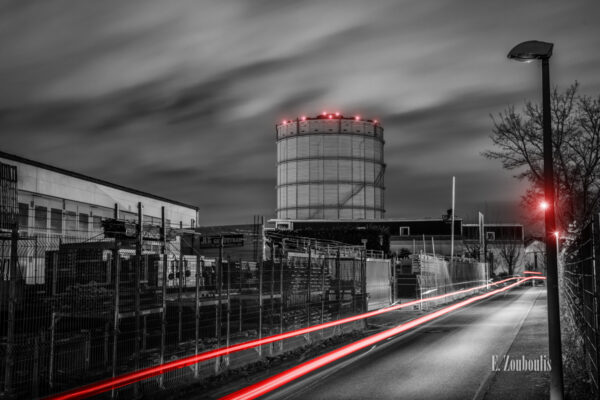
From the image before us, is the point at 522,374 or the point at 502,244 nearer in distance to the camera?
the point at 522,374

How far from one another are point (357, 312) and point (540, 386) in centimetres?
1111

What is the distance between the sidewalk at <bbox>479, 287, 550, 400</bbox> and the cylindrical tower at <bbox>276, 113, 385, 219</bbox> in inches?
2116

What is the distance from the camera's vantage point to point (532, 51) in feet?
32.2

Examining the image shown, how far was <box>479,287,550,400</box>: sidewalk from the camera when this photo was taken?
10727 millimetres

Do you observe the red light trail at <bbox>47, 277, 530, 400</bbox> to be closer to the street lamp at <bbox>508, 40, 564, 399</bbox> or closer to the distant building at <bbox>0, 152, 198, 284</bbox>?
the street lamp at <bbox>508, 40, 564, 399</bbox>

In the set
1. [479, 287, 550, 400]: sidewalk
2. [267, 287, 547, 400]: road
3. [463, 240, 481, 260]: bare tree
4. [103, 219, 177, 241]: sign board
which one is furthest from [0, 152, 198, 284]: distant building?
[463, 240, 481, 260]: bare tree

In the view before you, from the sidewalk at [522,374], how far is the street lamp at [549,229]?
4.12ft

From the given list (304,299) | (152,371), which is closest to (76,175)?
(304,299)

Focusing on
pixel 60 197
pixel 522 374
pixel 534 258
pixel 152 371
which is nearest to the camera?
pixel 152 371

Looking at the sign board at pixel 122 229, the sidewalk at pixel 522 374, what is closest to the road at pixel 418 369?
the sidewalk at pixel 522 374

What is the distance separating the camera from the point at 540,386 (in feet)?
37.3

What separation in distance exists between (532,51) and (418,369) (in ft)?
22.8

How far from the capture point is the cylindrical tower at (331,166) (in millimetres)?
72688

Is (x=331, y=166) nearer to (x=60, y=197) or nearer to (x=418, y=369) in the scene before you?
(x=60, y=197)
